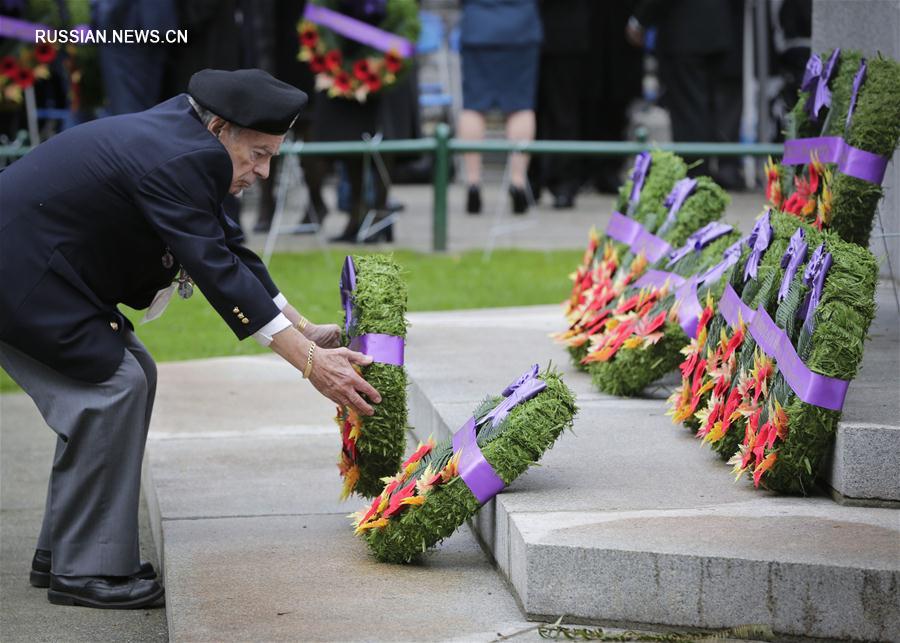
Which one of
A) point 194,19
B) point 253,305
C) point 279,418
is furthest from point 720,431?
point 194,19

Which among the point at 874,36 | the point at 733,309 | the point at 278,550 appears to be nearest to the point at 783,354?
the point at 733,309

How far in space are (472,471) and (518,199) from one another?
831cm

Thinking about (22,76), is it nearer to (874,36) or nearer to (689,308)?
(874,36)

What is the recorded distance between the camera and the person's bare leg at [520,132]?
38.2 ft

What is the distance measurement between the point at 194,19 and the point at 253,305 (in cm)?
622

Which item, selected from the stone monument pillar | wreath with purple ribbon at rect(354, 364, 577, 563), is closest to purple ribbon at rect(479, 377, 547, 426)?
wreath with purple ribbon at rect(354, 364, 577, 563)

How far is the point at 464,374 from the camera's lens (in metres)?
5.53

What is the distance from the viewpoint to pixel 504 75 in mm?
11617

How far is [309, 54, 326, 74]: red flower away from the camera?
1038 cm

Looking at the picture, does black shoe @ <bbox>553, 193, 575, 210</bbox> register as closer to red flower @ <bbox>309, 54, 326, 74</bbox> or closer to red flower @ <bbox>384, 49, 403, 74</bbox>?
red flower @ <bbox>384, 49, 403, 74</bbox>

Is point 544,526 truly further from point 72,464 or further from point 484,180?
point 484,180

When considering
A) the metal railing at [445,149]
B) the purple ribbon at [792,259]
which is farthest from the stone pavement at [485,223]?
the purple ribbon at [792,259]

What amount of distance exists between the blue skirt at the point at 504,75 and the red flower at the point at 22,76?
3.28m

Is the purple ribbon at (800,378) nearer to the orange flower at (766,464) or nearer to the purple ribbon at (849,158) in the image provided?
the orange flower at (766,464)
